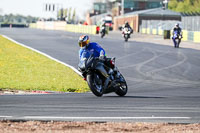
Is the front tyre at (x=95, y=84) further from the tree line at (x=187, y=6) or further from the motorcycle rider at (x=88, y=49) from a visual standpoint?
the tree line at (x=187, y=6)

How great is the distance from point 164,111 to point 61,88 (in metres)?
7.06

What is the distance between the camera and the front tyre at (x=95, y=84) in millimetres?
13234

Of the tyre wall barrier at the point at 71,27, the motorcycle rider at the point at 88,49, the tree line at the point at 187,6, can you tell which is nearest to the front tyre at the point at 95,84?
the motorcycle rider at the point at 88,49

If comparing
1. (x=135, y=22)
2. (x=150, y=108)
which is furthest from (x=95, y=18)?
(x=150, y=108)

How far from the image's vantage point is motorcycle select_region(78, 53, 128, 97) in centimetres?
1320

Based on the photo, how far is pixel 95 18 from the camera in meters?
186

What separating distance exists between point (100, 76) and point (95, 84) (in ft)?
1.01

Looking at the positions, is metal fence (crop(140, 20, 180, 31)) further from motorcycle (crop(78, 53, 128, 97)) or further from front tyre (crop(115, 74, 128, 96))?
motorcycle (crop(78, 53, 128, 97))

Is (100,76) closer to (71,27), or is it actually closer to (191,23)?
(191,23)

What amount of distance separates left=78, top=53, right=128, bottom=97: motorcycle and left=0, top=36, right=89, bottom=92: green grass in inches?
116

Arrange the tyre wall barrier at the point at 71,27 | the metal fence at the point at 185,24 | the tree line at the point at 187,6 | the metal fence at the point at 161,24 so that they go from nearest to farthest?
the metal fence at the point at 185,24 → the metal fence at the point at 161,24 → the tyre wall barrier at the point at 71,27 → the tree line at the point at 187,6

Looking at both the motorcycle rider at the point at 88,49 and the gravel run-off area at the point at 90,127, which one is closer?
the gravel run-off area at the point at 90,127

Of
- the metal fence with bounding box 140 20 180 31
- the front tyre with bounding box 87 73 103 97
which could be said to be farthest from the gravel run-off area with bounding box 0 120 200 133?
the metal fence with bounding box 140 20 180 31

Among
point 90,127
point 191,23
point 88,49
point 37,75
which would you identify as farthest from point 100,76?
point 191,23
